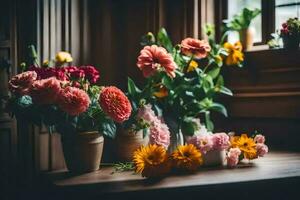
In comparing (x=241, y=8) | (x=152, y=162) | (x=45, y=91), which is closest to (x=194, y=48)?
(x=152, y=162)

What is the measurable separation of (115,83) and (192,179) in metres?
0.81

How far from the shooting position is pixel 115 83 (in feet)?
6.88

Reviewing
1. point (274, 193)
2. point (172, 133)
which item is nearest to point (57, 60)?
point (172, 133)

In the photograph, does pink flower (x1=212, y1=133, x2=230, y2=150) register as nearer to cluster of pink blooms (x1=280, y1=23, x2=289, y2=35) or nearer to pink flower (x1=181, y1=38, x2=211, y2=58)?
pink flower (x1=181, y1=38, x2=211, y2=58)

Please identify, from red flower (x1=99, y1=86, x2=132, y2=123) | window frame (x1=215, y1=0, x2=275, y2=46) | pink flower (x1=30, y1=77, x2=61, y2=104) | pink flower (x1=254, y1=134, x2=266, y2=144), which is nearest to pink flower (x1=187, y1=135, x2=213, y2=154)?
pink flower (x1=254, y1=134, x2=266, y2=144)

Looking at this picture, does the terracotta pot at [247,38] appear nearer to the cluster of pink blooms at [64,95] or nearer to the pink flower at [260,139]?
the pink flower at [260,139]

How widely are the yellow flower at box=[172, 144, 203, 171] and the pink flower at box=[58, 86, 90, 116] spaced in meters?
0.38

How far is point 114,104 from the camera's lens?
145 centimetres

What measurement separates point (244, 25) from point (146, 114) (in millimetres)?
887

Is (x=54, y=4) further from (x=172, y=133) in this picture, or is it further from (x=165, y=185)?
(x=165, y=185)

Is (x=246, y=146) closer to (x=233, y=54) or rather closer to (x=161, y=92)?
(x=161, y=92)

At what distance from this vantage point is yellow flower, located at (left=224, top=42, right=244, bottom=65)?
82.2 inches

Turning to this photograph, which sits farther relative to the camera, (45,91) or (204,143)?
(204,143)

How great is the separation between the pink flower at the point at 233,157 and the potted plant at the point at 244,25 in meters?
0.77
